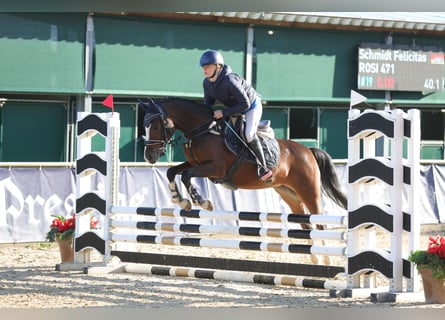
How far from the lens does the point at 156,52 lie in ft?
55.3

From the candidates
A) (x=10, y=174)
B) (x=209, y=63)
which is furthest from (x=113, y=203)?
(x=10, y=174)

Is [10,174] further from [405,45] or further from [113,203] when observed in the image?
[405,45]

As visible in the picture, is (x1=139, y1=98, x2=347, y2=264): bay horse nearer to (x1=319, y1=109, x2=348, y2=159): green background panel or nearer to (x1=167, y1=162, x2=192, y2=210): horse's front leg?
(x1=167, y1=162, x2=192, y2=210): horse's front leg

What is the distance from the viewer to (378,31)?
62.4ft

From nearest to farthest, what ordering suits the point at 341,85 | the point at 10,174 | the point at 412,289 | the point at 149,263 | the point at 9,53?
the point at 412,289 < the point at 149,263 < the point at 10,174 < the point at 9,53 < the point at 341,85

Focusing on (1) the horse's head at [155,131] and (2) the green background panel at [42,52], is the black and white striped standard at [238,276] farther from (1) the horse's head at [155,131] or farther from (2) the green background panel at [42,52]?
(2) the green background panel at [42,52]

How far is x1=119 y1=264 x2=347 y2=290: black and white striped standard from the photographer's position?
7254 mm

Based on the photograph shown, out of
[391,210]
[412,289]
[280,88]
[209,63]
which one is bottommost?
[412,289]

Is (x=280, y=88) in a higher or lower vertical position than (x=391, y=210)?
higher

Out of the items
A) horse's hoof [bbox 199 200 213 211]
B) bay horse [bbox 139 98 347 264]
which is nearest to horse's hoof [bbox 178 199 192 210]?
bay horse [bbox 139 98 347 264]

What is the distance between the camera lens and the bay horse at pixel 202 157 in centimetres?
766

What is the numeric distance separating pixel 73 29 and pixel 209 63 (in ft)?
28.6

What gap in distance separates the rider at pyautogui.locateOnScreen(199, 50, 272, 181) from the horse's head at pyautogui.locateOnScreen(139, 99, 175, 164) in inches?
17.6

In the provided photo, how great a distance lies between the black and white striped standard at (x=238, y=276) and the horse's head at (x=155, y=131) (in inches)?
42.5
